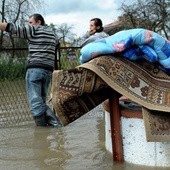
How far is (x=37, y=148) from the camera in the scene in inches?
226

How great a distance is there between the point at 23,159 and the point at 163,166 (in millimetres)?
1500

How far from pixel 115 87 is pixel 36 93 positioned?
9.69 feet

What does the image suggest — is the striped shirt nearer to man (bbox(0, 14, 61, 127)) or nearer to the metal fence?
man (bbox(0, 14, 61, 127))

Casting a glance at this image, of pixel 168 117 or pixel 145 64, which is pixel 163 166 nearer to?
pixel 168 117

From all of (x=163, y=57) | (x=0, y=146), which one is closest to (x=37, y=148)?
(x=0, y=146)

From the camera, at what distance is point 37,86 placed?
7168 millimetres

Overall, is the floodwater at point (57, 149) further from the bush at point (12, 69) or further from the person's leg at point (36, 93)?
the bush at point (12, 69)

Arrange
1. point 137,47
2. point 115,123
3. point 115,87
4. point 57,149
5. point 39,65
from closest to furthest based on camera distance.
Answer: point 115,87
point 137,47
point 115,123
point 57,149
point 39,65

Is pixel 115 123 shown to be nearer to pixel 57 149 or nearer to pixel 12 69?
pixel 57 149

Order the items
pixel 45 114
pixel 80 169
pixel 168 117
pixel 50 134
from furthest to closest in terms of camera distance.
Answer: pixel 45 114
pixel 50 134
pixel 80 169
pixel 168 117

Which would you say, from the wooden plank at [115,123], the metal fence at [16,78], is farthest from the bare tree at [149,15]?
the wooden plank at [115,123]

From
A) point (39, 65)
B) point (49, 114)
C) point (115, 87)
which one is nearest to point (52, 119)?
point (49, 114)

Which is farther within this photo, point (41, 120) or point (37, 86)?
point (41, 120)

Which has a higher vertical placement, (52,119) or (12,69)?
(12,69)
